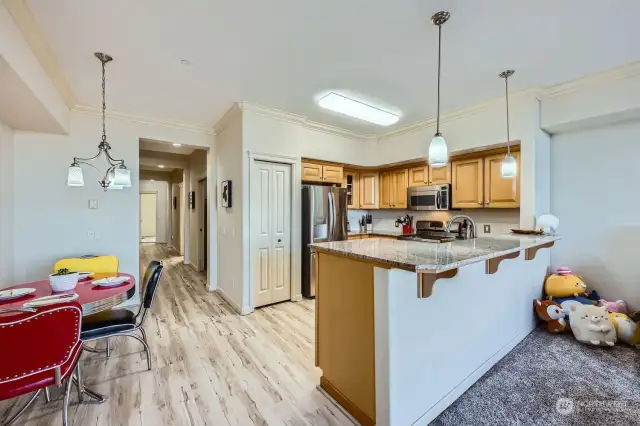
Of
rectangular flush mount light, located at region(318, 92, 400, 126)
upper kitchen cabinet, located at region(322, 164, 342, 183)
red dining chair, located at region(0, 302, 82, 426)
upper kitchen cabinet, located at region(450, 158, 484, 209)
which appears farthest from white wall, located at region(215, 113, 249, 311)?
upper kitchen cabinet, located at region(450, 158, 484, 209)

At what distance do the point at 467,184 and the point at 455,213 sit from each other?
587mm

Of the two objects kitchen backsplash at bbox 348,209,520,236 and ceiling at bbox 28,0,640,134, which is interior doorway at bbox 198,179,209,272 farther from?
kitchen backsplash at bbox 348,209,520,236

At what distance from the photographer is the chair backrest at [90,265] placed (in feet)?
9.25

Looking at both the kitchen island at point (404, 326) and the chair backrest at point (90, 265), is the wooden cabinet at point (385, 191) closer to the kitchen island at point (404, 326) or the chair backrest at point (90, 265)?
the kitchen island at point (404, 326)

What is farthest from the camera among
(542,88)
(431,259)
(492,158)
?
(492,158)

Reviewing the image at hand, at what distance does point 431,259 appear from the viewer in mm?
1507

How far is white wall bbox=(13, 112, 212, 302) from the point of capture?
3238 millimetres

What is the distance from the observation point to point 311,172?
4.30 m

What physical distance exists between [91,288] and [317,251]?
1.80 meters

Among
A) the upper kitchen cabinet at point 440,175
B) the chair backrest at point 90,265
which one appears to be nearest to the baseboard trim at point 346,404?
the chair backrest at point 90,265

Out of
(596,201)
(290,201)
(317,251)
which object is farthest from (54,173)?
(596,201)

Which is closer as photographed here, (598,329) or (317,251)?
(317,251)

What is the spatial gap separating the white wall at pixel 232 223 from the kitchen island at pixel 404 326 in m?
1.80

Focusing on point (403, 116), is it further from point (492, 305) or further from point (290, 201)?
point (492, 305)
